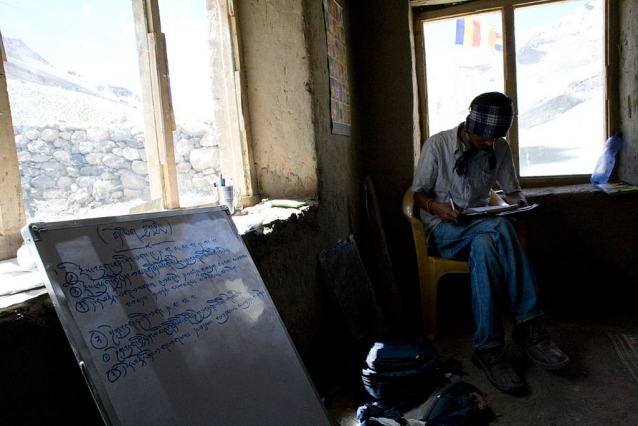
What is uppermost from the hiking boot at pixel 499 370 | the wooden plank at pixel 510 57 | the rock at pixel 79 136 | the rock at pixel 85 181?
the wooden plank at pixel 510 57

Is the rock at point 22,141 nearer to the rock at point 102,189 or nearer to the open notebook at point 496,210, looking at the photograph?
the rock at point 102,189

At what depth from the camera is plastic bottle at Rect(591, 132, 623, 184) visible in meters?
3.11

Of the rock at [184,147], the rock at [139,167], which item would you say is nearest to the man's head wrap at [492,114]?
the rock at [184,147]

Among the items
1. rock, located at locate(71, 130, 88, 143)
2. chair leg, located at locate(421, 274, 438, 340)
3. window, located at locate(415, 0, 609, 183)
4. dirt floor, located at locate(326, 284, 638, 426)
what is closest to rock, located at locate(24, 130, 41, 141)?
rock, located at locate(71, 130, 88, 143)

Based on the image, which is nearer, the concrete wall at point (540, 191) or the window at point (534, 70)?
the concrete wall at point (540, 191)

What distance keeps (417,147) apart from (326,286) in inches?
58.8

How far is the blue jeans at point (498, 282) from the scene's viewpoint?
2250 millimetres

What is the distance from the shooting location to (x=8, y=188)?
126 centimetres

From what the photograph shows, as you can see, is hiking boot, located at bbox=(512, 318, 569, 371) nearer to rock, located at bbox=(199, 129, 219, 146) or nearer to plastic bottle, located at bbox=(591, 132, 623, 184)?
plastic bottle, located at bbox=(591, 132, 623, 184)

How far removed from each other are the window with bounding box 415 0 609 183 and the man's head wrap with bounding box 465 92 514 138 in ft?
3.25

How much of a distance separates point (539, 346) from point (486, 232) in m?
0.62

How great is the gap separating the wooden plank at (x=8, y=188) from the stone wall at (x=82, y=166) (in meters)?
0.04

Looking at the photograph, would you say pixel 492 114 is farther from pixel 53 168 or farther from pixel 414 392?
pixel 53 168

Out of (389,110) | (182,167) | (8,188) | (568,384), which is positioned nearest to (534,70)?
(389,110)
